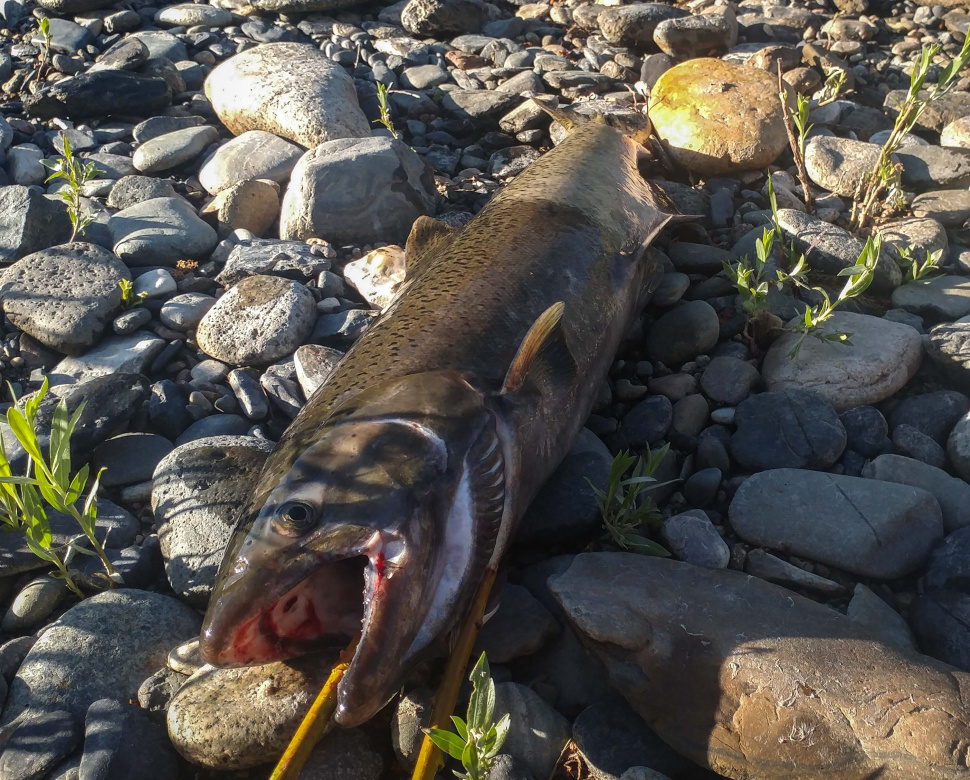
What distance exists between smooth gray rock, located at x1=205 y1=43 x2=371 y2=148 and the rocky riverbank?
1.5 inches

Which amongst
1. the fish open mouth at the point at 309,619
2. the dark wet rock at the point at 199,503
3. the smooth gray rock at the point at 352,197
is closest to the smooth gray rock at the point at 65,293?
the smooth gray rock at the point at 352,197

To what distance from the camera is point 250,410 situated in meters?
4.23

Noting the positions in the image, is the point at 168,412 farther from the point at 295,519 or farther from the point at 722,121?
the point at 722,121

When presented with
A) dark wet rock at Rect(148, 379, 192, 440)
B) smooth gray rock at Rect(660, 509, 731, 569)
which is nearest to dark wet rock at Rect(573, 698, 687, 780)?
smooth gray rock at Rect(660, 509, 731, 569)

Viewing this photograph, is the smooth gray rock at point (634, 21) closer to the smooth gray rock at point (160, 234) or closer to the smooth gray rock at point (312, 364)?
the smooth gray rock at point (160, 234)

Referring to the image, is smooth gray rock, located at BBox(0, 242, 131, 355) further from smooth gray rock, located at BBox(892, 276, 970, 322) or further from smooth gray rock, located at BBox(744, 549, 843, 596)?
smooth gray rock, located at BBox(892, 276, 970, 322)

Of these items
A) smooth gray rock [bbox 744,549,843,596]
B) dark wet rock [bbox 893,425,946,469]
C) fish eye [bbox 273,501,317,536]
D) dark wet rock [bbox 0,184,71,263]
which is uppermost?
fish eye [bbox 273,501,317,536]

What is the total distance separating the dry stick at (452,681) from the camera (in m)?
2.47

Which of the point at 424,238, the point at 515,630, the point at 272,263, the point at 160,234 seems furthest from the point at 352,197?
the point at 515,630

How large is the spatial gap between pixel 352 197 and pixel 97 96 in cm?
323

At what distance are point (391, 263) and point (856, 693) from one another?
357 cm

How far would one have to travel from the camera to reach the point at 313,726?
244cm

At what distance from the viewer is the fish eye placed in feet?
8.45

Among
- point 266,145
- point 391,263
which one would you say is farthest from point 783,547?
point 266,145
